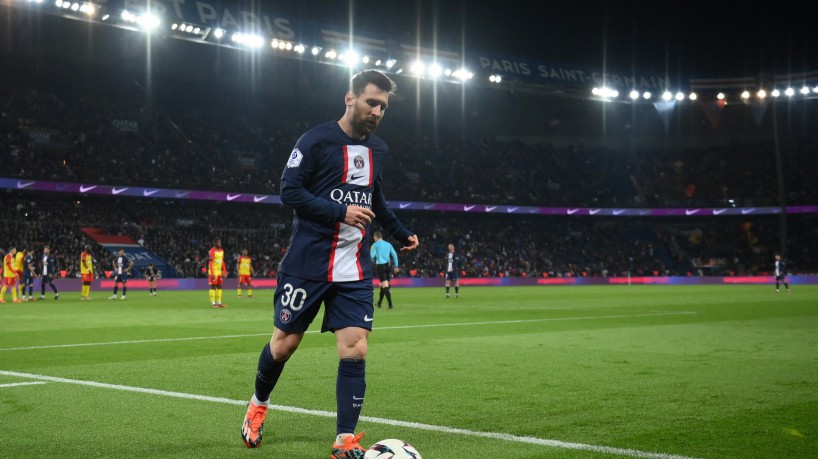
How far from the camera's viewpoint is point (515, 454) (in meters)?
5.15

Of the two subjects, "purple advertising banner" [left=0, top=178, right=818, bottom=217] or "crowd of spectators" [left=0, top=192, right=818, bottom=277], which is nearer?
"purple advertising banner" [left=0, top=178, right=818, bottom=217]

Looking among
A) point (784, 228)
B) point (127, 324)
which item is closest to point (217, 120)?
point (127, 324)

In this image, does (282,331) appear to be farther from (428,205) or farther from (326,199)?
(428,205)

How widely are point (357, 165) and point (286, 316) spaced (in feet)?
3.59

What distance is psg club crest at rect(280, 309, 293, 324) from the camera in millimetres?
5305

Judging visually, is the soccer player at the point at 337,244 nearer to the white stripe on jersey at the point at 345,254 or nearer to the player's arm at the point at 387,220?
the white stripe on jersey at the point at 345,254

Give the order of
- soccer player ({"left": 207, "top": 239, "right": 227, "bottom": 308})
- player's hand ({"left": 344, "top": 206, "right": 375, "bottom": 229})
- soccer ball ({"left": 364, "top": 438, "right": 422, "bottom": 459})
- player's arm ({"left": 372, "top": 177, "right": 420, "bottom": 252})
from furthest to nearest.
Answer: soccer player ({"left": 207, "top": 239, "right": 227, "bottom": 308}) → player's arm ({"left": 372, "top": 177, "right": 420, "bottom": 252}) → player's hand ({"left": 344, "top": 206, "right": 375, "bottom": 229}) → soccer ball ({"left": 364, "top": 438, "right": 422, "bottom": 459})

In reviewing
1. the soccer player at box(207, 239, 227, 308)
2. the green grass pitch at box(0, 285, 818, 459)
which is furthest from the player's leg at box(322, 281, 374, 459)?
the soccer player at box(207, 239, 227, 308)

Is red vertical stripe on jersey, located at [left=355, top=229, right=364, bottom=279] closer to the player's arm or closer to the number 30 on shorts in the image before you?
the number 30 on shorts

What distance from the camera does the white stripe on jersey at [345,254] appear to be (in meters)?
5.28

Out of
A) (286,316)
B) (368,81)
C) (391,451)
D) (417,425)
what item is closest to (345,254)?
(286,316)

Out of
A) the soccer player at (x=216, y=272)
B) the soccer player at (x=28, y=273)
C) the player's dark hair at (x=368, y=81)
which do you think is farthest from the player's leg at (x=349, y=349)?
the soccer player at (x=28, y=273)

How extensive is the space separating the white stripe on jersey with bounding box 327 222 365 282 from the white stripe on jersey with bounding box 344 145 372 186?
1.14 ft

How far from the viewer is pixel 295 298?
17.4ft
